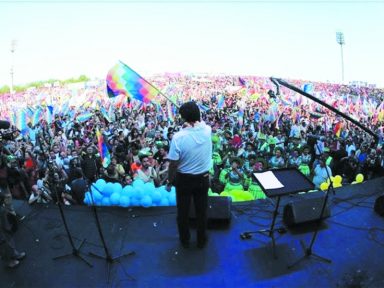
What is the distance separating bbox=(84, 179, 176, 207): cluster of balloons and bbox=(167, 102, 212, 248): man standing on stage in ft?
3.81

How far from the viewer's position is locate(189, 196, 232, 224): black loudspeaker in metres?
3.76

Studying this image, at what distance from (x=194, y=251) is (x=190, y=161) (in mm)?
885

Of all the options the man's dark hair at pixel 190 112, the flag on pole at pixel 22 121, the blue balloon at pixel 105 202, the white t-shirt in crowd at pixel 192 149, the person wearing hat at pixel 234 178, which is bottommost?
the person wearing hat at pixel 234 178

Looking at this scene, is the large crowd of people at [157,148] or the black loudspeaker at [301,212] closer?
the black loudspeaker at [301,212]

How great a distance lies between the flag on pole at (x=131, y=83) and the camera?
6.54 meters

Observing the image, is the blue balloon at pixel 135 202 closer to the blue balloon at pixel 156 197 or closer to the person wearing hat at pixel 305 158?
the blue balloon at pixel 156 197

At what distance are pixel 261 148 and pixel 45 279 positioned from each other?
338 inches

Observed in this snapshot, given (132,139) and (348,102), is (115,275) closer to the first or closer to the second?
(132,139)

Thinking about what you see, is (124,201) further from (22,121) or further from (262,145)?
(22,121)

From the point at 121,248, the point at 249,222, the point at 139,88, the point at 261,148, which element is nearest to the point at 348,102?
the point at 261,148

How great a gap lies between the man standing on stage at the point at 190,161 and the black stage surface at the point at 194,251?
0.45 metres

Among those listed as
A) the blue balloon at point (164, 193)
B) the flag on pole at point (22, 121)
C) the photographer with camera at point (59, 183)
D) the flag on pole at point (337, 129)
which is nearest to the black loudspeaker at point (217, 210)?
the blue balloon at point (164, 193)

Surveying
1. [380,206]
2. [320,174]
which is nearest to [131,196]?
[380,206]

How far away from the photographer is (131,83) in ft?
21.8
